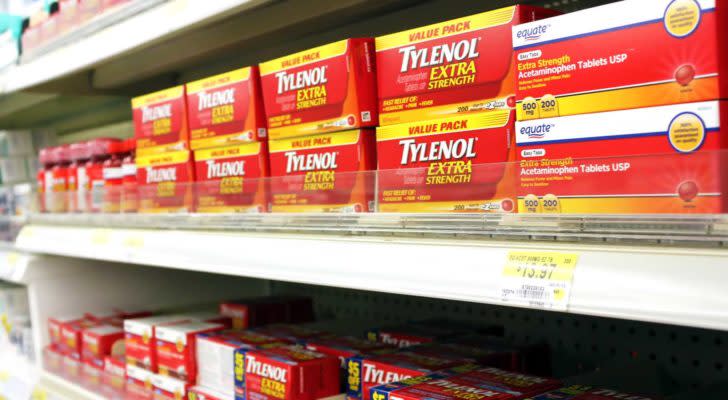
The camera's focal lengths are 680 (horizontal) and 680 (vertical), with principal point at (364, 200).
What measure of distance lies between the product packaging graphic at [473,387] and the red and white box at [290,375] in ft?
0.88

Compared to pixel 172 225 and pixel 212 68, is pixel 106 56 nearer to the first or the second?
pixel 172 225

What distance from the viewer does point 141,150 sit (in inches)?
68.2

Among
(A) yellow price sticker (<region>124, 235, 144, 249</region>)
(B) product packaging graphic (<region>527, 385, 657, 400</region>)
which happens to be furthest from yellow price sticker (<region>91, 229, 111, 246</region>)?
(B) product packaging graphic (<region>527, 385, 657, 400</region>)

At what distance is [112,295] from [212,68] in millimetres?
840

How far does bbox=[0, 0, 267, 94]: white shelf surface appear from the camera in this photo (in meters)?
1.32

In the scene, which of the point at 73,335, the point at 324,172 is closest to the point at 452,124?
the point at 324,172

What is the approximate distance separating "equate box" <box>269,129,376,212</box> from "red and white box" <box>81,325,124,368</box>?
3.02 feet

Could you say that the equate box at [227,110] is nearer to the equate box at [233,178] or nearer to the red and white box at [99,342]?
the equate box at [233,178]

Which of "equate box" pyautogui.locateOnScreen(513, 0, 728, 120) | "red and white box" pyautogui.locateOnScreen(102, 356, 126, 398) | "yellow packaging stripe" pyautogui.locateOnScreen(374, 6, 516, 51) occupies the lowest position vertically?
"red and white box" pyautogui.locateOnScreen(102, 356, 126, 398)

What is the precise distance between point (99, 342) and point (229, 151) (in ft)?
2.76

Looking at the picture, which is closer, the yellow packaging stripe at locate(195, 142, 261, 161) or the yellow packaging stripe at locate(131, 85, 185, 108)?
the yellow packaging stripe at locate(195, 142, 261, 161)

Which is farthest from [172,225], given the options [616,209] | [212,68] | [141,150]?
[616,209]

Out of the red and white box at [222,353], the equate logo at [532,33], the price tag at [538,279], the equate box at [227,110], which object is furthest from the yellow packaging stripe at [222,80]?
the price tag at [538,279]

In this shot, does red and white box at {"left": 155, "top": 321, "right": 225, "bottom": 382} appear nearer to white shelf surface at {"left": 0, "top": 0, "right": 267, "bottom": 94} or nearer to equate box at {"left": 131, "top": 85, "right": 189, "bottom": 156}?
equate box at {"left": 131, "top": 85, "right": 189, "bottom": 156}
